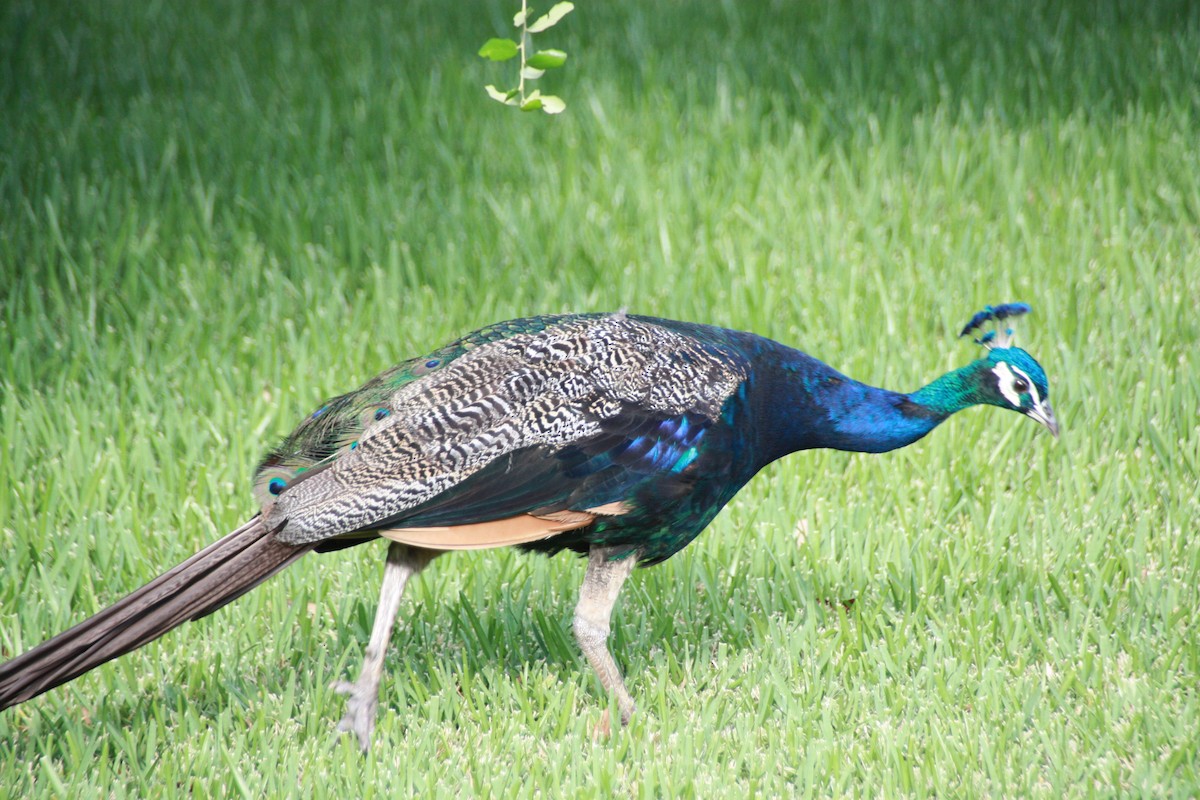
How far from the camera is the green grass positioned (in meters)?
3.55

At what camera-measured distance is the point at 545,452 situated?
11.2 feet

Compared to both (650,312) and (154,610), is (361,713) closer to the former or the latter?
(154,610)


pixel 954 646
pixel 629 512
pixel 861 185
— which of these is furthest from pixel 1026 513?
pixel 861 185

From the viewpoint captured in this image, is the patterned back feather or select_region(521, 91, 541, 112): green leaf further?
the patterned back feather

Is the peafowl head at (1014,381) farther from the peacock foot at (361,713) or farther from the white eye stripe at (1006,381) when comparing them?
the peacock foot at (361,713)

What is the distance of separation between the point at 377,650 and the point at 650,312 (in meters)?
2.64

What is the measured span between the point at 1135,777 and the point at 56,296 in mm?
4676

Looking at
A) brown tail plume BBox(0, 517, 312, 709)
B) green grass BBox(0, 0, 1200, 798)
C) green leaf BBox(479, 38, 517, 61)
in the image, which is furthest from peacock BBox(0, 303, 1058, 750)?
green leaf BBox(479, 38, 517, 61)

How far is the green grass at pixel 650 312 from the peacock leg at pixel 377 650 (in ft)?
0.25

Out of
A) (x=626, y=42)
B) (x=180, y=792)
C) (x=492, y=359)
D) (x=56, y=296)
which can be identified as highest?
(x=626, y=42)

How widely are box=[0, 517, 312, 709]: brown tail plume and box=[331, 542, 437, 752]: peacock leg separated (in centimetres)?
35

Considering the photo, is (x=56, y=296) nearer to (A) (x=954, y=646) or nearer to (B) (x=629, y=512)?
(B) (x=629, y=512)

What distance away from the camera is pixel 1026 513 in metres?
4.55

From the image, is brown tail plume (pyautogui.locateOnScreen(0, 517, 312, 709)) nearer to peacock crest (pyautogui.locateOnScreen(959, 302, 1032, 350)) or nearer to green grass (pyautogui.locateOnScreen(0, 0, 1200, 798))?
green grass (pyautogui.locateOnScreen(0, 0, 1200, 798))
